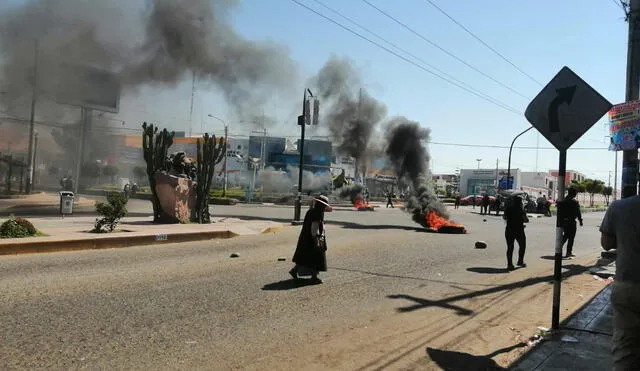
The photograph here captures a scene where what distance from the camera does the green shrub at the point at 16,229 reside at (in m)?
10.4

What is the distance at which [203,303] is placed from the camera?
5.97 meters

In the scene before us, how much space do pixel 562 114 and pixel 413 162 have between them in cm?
1855

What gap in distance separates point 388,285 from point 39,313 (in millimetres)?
4528

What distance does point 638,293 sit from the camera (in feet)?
9.78

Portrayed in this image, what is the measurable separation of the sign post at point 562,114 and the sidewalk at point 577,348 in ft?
0.98

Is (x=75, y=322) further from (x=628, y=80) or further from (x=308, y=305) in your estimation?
(x=628, y=80)

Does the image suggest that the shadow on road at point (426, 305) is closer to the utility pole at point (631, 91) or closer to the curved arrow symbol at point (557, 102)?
the curved arrow symbol at point (557, 102)

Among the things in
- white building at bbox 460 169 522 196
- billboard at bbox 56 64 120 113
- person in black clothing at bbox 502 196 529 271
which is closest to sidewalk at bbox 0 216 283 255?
person in black clothing at bbox 502 196 529 271

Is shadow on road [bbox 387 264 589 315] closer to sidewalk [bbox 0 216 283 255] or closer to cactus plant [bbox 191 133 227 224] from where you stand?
sidewalk [bbox 0 216 283 255]

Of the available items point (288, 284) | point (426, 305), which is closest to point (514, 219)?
point (426, 305)

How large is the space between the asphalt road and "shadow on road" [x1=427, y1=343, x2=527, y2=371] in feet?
2.32

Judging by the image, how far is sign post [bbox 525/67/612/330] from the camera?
5098 mm

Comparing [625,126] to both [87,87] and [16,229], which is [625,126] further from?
[87,87]

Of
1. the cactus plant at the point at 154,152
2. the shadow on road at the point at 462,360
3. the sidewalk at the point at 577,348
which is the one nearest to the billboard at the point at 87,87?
the cactus plant at the point at 154,152
